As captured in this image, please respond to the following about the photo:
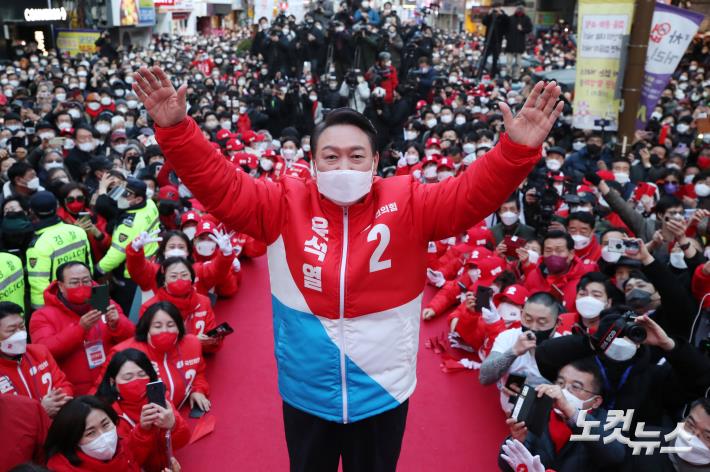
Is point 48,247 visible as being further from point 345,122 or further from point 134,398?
point 345,122

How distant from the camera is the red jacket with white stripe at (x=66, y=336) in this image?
3795mm

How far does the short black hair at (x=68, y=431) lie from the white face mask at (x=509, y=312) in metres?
2.80

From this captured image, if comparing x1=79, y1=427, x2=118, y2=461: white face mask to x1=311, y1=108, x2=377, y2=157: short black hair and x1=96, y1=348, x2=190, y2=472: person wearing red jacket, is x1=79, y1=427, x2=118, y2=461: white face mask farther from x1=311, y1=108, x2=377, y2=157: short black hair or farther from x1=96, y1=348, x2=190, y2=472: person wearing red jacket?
x1=311, y1=108, x2=377, y2=157: short black hair

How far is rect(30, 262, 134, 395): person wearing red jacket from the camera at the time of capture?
3.81 metres

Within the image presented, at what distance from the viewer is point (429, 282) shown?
5.97 meters

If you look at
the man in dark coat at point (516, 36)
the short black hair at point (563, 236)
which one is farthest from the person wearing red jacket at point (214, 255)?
the man in dark coat at point (516, 36)

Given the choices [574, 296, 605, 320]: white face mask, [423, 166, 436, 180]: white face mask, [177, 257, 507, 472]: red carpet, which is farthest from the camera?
[423, 166, 436, 180]: white face mask

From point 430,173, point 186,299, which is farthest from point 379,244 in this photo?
point 430,173

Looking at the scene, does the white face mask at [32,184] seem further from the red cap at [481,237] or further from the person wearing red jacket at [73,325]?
the red cap at [481,237]

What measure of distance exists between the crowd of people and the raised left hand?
1.32m

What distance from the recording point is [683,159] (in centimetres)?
832

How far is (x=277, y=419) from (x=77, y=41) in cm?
2174

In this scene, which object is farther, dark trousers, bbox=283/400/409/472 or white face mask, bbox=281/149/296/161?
white face mask, bbox=281/149/296/161

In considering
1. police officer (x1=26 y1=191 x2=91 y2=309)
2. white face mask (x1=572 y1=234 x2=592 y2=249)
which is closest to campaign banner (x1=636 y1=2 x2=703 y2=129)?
white face mask (x1=572 y1=234 x2=592 y2=249)
